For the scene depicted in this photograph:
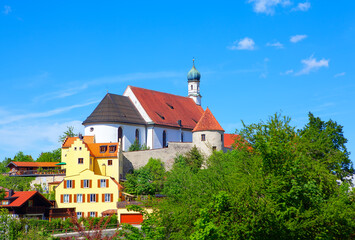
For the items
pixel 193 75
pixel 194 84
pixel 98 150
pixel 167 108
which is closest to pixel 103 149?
pixel 98 150

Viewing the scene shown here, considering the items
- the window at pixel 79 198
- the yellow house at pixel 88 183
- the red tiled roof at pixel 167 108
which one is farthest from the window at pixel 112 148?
the red tiled roof at pixel 167 108

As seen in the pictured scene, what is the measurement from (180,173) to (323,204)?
27.2 m

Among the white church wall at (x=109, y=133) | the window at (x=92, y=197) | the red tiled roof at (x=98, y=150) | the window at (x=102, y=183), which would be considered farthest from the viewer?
the white church wall at (x=109, y=133)

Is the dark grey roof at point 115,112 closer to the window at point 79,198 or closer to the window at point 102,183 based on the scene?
the window at point 102,183

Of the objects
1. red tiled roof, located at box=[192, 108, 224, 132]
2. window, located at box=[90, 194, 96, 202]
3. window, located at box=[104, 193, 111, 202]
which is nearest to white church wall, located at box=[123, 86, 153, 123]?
red tiled roof, located at box=[192, 108, 224, 132]

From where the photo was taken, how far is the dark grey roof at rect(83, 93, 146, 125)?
211ft

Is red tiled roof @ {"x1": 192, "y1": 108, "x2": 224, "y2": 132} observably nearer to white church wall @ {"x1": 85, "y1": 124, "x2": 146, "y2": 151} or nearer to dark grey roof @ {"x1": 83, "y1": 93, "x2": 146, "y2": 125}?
white church wall @ {"x1": 85, "y1": 124, "x2": 146, "y2": 151}

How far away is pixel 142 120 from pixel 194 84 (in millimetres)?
25754

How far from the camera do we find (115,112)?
2571 inches

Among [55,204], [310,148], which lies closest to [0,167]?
[55,204]

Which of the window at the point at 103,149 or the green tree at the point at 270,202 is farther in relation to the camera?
the window at the point at 103,149

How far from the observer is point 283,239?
920 inches

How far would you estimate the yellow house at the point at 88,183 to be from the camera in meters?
53.2

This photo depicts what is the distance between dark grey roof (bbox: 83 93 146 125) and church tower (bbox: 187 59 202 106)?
71.5 ft
